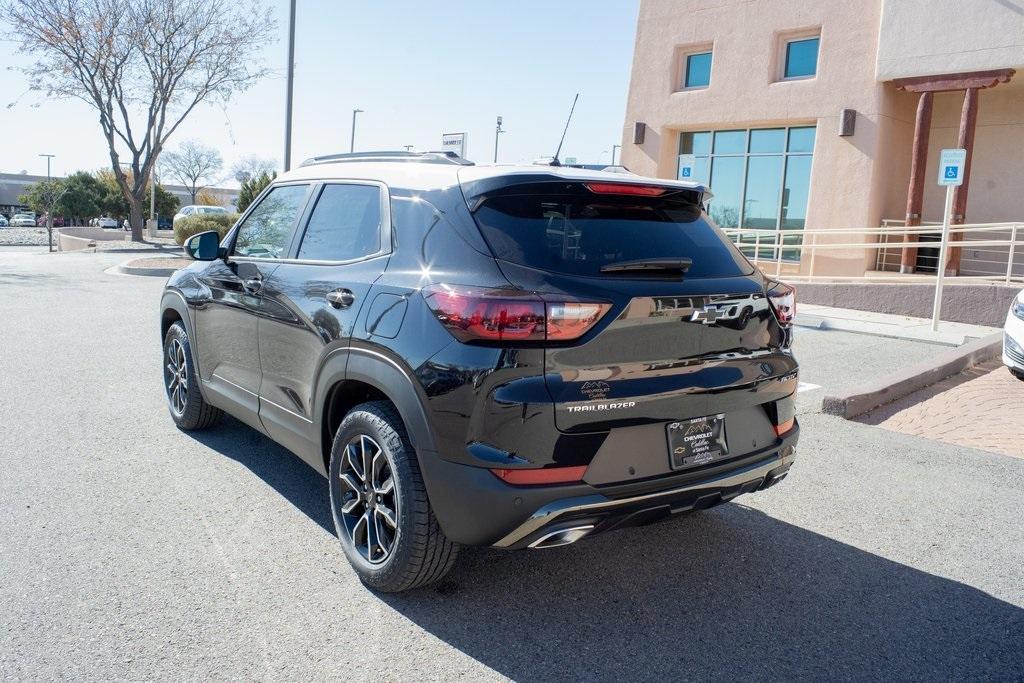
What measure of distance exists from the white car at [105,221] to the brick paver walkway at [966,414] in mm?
73301

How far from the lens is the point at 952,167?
38.2 feet

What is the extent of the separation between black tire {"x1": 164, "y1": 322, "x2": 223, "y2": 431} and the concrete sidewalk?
1007 cm

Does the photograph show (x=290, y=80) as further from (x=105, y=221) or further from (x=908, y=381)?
(x=105, y=221)

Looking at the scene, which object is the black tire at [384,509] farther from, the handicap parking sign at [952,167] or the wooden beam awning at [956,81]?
the wooden beam awning at [956,81]

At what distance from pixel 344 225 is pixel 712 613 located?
2376mm

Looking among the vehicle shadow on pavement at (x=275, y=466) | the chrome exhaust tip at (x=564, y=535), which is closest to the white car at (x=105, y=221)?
the vehicle shadow on pavement at (x=275, y=466)

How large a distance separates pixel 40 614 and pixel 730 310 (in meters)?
2.96

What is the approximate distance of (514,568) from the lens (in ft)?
12.3

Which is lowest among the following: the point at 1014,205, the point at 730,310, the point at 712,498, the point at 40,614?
the point at 40,614

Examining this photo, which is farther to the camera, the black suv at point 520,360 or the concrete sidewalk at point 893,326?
the concrete sidewalk at point 893,326

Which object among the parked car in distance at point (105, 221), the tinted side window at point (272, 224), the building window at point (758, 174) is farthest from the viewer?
the parked car in distance at point (105, 221)

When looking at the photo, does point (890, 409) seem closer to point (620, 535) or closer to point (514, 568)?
point (620, 535)

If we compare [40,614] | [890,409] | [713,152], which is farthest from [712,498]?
[713,152]

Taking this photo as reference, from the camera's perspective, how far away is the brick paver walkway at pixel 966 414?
635cm
